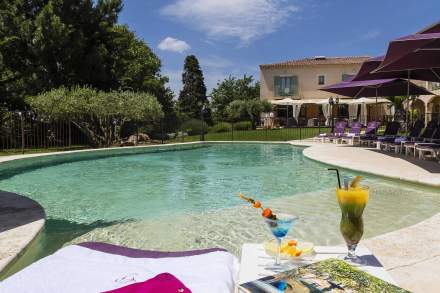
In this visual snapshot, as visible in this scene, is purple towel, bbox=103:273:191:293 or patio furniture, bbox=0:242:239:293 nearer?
purple towel, bbox=103:273:191:293

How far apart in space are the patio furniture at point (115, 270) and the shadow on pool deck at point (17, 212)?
8.38 ft

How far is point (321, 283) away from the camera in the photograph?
1.49 meters

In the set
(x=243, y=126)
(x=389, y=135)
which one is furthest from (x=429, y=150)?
(x=243, y=126)

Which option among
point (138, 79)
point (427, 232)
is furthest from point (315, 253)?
point (138, 79)

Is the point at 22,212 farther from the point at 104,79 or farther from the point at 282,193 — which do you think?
the point at 104,79

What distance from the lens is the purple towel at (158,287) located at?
1.68 m

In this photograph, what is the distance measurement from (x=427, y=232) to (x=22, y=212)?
5121 mm

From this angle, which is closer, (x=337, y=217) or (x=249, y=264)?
(x=249, y=264)

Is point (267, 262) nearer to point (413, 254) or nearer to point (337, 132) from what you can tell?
point (413, 254)

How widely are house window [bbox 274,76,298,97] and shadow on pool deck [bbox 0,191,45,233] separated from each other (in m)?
29.6

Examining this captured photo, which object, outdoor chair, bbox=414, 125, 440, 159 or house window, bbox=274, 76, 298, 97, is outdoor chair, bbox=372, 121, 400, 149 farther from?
house window, bbox=274, 76, 298, 97

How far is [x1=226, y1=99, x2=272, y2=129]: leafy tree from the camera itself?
95.0ft

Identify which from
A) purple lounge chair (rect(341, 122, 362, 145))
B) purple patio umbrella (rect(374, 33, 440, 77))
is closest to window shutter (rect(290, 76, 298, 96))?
purple lounge chair (rect(341, 122, 362, 145))

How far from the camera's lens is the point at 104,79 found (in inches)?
826
